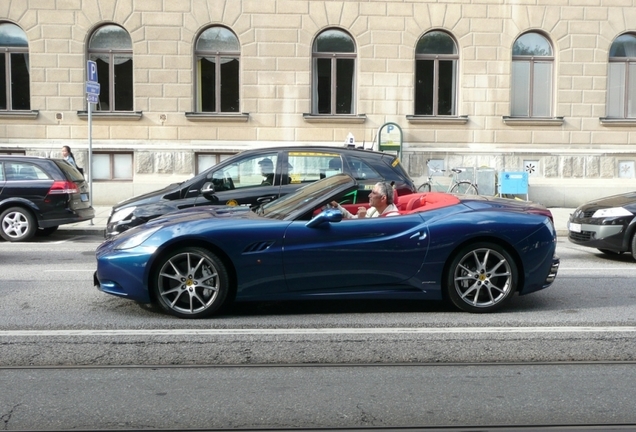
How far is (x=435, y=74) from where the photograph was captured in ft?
69.1

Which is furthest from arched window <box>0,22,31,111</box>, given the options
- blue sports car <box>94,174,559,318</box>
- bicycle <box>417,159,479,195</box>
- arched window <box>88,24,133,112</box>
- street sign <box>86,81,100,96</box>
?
blue sports car <box>94,174,559,318</box>

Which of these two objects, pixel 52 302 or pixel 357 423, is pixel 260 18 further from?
pixel 357 423

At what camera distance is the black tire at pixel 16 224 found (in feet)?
47.6

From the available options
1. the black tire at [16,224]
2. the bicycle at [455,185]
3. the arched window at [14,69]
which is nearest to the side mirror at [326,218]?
the black tire at [16,224]

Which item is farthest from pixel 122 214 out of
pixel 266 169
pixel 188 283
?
pixel 188 283

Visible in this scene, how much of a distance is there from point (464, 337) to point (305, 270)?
4.73ft

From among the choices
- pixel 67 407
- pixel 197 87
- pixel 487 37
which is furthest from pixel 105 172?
pixel 67 407

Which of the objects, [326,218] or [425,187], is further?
[425,187]

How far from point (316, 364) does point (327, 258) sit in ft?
4.43

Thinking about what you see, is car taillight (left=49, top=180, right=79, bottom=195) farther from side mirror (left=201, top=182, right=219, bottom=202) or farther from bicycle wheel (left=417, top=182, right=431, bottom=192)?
bicycle wheel (left=417, top=182, right=431, bottom=192)

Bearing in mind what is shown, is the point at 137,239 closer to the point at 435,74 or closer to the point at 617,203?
the point at 617,203

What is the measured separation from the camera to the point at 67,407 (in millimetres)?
4828

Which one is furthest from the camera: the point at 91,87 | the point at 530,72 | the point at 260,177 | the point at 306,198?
the point at 530,72

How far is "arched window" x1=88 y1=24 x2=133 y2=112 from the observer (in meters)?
20.5
